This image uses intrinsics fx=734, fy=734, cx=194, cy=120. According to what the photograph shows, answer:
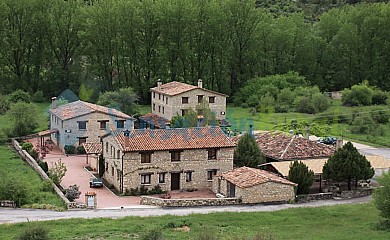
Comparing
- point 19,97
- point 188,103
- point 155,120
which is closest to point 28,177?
point 155,120

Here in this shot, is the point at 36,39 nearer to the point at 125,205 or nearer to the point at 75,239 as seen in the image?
the point at 125,205

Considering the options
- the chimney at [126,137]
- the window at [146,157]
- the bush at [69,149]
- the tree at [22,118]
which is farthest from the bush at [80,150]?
the window at [146,157]

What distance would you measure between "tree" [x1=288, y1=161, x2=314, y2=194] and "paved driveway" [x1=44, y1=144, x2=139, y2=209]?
8.90 m

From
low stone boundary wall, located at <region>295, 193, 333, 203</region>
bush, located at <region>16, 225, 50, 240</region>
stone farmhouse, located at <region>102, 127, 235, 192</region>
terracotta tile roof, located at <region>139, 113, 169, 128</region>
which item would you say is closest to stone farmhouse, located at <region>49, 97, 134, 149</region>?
terracotta tile roof, located at <region>139, 113, 169, 128</region>

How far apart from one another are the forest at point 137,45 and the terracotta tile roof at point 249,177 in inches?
1547

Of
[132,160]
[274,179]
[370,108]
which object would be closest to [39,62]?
[370,108]

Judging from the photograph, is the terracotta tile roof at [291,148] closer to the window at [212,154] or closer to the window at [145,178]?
the window at [212,154]

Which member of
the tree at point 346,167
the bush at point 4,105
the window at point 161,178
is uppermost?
the bush at point 4,105

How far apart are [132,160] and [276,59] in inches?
1942

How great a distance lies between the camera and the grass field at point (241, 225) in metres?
31.9

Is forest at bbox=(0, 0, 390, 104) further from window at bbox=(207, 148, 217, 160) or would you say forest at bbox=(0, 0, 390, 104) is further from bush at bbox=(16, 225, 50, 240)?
bush at bbox=(16, 225, 50, 240)

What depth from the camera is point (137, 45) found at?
8250 centimetres

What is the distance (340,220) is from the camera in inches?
1404

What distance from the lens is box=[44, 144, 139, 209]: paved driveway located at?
39.5 m
